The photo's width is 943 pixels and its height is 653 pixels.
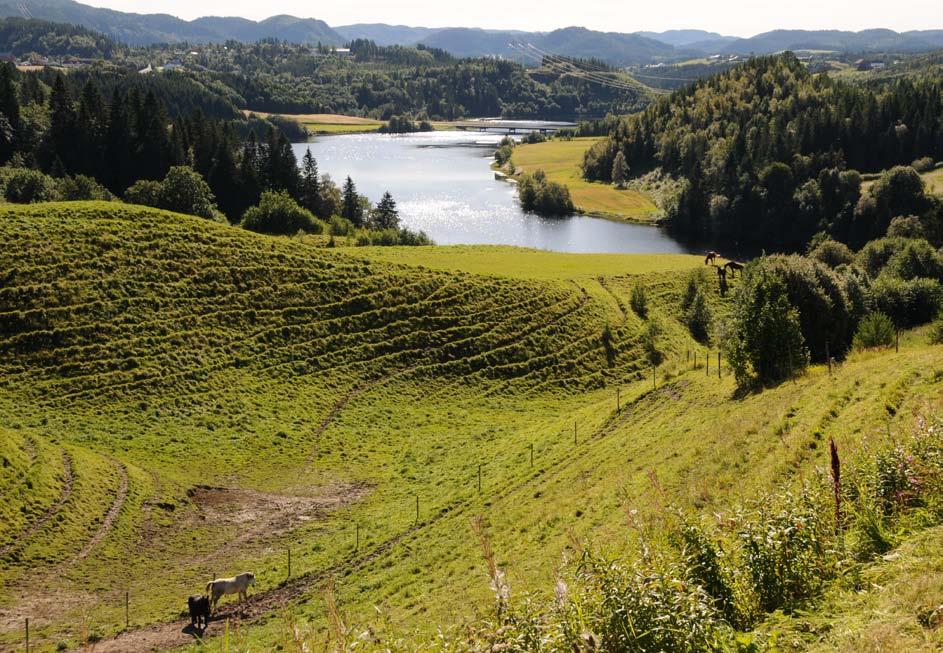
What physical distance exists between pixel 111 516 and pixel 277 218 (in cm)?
6722

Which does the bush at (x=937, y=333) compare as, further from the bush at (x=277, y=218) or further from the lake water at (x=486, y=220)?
the lake water at (x=486, y=220)

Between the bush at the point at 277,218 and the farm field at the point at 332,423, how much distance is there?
25924 millimetres

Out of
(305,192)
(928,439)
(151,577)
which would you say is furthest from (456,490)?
(305,192)

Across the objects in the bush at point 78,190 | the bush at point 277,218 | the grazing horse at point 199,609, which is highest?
the bush at point 78,190

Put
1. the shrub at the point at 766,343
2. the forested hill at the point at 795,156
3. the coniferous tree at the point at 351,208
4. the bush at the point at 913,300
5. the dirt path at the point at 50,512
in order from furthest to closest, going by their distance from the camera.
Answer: the forested hill at the point at 795,156 → the coniferous tree at the point at 351,208 → the bush at the point at 913,300 → the shrub at the point at 766,343 → the dirt path at the point at 50,512

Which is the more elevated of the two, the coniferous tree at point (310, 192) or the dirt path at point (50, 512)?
the coniferous tree at point (310, 192)

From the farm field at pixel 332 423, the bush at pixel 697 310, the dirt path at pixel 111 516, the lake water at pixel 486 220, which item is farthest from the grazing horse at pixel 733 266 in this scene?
the dirt path at pixel 111 516

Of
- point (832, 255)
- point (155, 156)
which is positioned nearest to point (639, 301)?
point (832, 255)

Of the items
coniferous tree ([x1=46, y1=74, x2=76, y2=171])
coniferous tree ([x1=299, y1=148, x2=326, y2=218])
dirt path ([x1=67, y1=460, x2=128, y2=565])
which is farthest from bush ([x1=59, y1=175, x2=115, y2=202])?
dirt path ([x1=67, y1=460, x2=128, y2=565])

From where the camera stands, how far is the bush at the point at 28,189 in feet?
286

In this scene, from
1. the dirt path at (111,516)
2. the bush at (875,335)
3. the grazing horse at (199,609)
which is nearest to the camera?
the grazing horse at (199,609)

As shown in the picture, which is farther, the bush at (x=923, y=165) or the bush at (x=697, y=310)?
the bush at (x=923, y=165)

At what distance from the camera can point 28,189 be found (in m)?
87.9

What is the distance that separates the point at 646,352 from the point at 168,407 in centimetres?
3661
